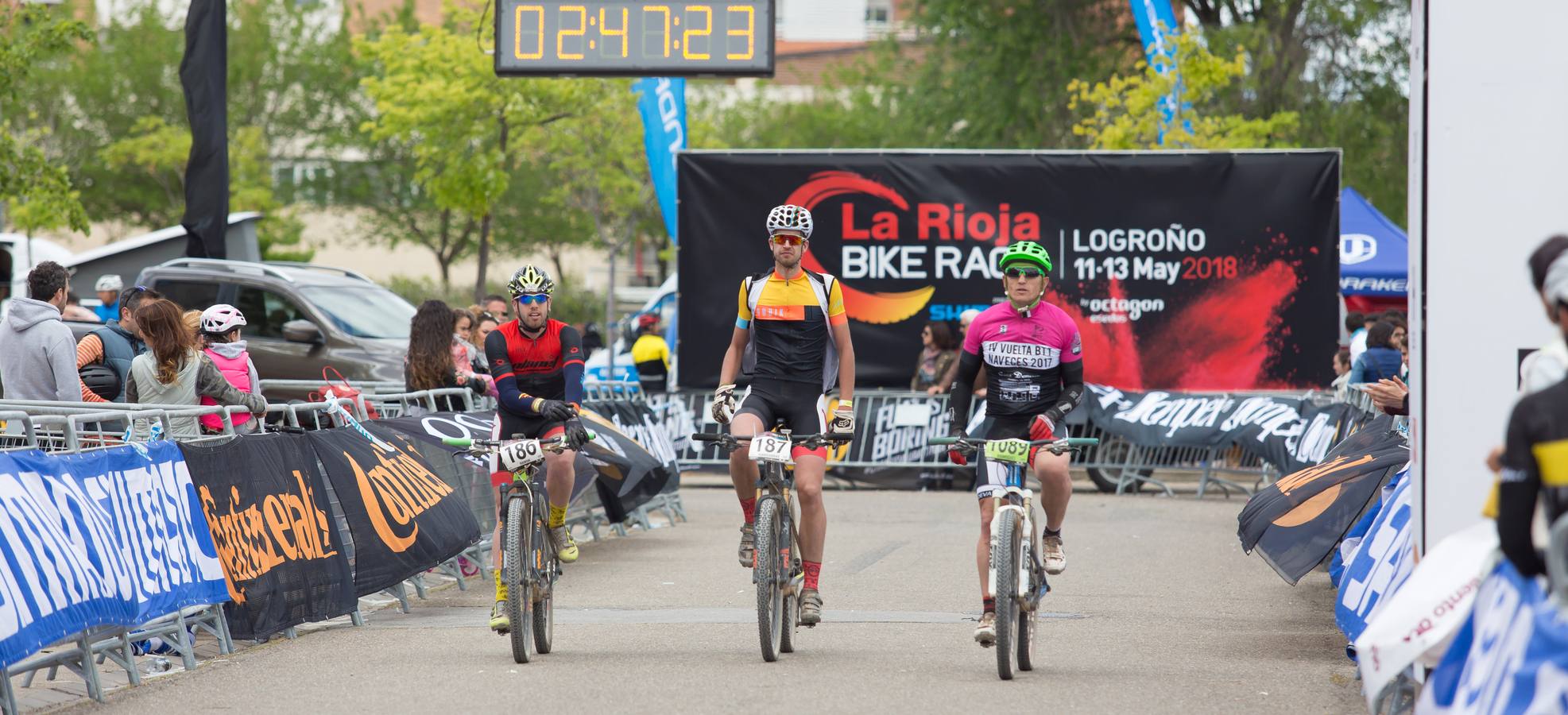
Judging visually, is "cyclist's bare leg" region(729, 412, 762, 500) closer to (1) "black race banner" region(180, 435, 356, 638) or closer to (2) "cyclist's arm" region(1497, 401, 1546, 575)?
(1) "black race banner" region(180, 435, 356, 638)

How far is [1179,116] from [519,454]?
17.7 meters

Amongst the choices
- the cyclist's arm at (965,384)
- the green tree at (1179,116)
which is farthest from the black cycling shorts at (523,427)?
the green tree at (1179,116)

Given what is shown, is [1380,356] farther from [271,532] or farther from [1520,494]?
[1520,494]

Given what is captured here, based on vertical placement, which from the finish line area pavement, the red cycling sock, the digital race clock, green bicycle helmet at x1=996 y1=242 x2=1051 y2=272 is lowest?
the finish line area pavement

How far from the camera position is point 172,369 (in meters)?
10.2

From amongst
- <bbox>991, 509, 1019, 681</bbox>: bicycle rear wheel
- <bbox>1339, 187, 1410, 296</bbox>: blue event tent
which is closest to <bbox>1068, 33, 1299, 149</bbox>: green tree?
<bbox>1339, 187, 1410, 296</bbox>: blue event tent

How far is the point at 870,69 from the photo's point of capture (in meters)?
57.5

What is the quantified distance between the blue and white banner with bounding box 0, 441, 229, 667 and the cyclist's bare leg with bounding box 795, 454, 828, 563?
2635 millimetres

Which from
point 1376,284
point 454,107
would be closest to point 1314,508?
point 1376,284

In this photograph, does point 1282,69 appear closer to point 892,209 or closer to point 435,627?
point 892,209

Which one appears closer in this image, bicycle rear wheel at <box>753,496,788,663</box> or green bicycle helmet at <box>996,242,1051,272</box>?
bicycle rear wheel at <box>753,496,788,663</box>

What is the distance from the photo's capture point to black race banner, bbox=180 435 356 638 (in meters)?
8.67


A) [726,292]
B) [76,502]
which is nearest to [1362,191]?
[726,292]

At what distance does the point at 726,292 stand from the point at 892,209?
200 centimetres
